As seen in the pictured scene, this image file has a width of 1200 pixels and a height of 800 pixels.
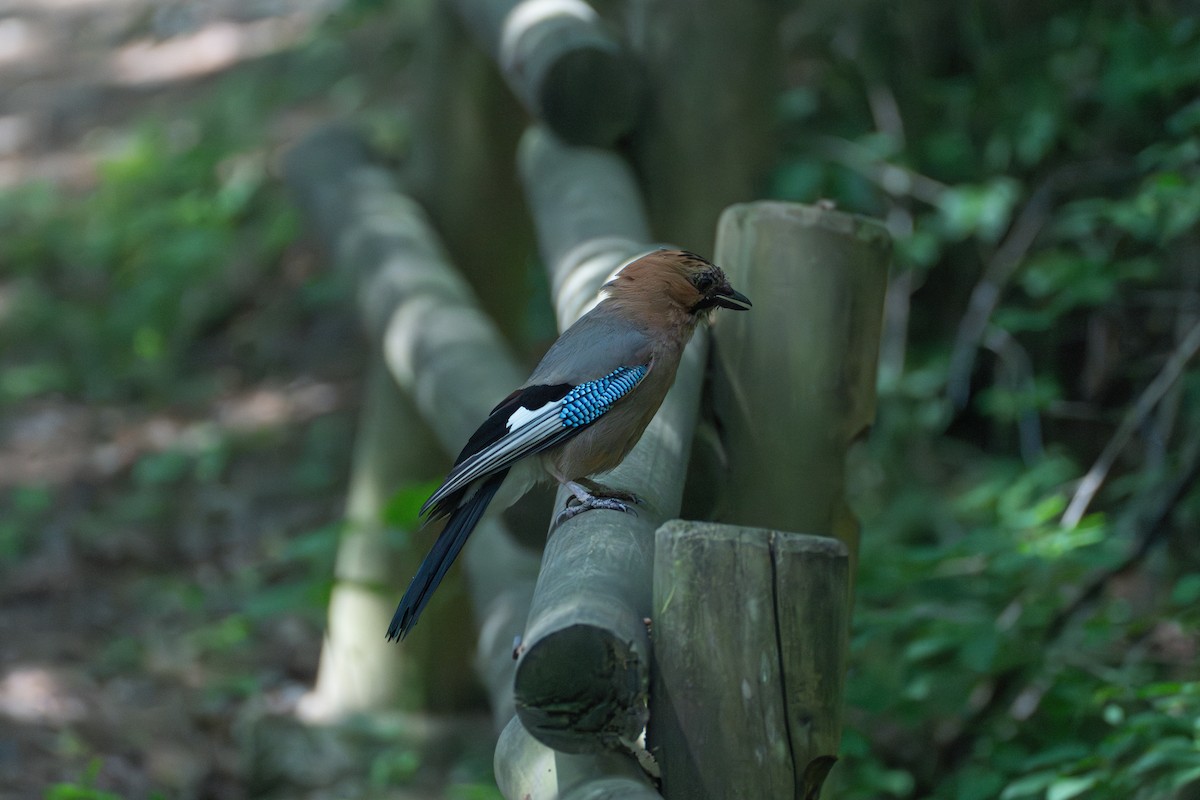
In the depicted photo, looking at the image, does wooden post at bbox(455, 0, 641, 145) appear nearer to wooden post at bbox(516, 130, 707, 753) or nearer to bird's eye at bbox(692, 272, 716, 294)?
wooden post at bbox(516, 130, 707, 753)

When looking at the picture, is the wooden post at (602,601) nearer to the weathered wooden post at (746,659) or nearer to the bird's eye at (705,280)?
the weathered wooden post at (746,659)

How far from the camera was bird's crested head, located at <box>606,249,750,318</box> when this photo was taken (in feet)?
7.91

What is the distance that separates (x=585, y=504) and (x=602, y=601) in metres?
0.56

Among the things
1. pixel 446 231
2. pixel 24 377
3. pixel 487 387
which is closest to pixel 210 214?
pixel 24 377

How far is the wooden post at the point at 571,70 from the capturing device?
3.49 m

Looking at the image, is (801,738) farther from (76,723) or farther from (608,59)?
(76,723)

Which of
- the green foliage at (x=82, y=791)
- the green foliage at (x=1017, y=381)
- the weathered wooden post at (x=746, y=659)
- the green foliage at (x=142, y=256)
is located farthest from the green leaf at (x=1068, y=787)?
the green foliage at (x=142, y=256)

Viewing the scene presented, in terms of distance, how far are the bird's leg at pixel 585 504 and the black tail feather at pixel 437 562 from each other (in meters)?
0.14

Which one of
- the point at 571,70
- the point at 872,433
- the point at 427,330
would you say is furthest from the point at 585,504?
the point at 872,433

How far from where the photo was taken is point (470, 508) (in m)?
2.17

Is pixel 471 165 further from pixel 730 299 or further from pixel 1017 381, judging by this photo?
pixel 730 299

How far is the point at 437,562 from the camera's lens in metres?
1.98

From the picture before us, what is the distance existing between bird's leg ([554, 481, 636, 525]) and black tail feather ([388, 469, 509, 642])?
141 millimetres

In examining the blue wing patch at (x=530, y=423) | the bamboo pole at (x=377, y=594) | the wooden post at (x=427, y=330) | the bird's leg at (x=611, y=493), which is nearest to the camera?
the bird's leg at (x=611, y=493)
